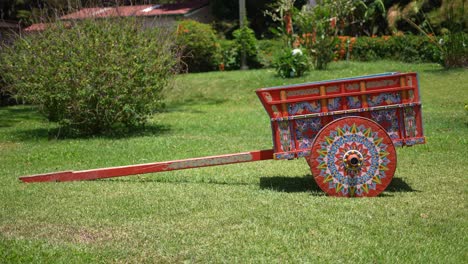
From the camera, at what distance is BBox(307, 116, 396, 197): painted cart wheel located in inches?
281

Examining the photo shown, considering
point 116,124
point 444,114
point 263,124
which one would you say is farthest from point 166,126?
point 444,114

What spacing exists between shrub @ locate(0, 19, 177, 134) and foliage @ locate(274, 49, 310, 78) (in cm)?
690

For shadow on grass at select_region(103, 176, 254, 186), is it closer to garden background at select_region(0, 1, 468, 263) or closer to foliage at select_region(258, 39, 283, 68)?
garden background at select_region(0, 1, 468, 263)

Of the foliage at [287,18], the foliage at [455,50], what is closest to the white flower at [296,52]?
the foliage at [287,18]

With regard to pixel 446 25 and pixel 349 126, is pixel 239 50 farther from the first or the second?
pixel 349 126

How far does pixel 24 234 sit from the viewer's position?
6086 millimetres

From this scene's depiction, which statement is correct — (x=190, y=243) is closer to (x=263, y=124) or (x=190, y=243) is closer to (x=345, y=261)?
(x=345, y=261)

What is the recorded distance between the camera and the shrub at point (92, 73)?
12.8 metres

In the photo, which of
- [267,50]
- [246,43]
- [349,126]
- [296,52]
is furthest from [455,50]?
[349,126]

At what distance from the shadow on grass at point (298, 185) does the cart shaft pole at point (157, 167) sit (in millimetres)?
536

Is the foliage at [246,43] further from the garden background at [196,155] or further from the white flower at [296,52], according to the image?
the white flower at [296,52]

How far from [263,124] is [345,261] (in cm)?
951

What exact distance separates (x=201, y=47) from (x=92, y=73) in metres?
14.1

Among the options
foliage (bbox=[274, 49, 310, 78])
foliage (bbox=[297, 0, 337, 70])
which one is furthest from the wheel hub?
foliage (bbox=[297, 0, 337, 70])
